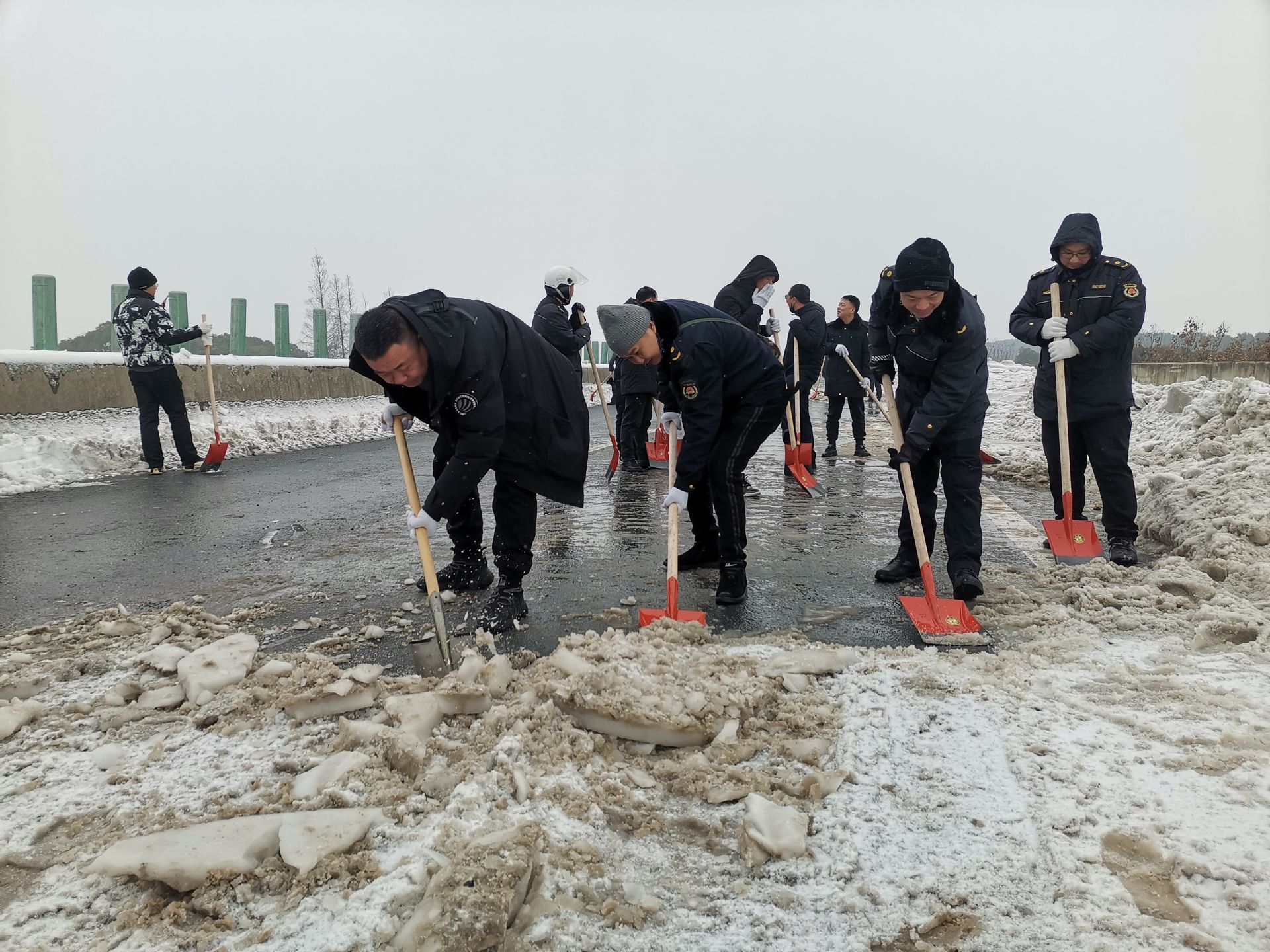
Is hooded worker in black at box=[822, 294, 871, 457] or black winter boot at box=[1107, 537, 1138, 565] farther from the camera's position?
hooded worker in black at box=[822, 294, 871, 457]

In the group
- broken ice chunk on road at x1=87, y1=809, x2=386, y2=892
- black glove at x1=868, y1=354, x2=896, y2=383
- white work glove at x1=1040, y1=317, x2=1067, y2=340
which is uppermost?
white work glove at x1=1040, y1=317, x2=1067, y2=340

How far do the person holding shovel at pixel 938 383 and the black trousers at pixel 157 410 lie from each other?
746 cm

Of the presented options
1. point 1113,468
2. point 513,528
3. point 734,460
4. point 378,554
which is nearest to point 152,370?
point 378,554

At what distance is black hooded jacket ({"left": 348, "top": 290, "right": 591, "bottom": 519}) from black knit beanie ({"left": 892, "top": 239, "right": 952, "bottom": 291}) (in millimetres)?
1703

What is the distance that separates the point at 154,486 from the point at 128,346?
6.21 feet

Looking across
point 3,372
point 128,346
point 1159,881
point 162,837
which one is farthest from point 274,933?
point 3,372

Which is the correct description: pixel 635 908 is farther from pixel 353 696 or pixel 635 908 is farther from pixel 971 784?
pixel 353 696

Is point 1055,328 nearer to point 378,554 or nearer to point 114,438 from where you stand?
point 378,554

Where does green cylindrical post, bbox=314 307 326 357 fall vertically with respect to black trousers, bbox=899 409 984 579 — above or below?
above

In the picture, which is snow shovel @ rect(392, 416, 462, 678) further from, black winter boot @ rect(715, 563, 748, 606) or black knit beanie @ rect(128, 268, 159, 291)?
black knit beanie @ rect(128, 268, 159, 291)

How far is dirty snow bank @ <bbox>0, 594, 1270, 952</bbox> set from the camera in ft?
5.42

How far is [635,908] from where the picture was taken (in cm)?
172

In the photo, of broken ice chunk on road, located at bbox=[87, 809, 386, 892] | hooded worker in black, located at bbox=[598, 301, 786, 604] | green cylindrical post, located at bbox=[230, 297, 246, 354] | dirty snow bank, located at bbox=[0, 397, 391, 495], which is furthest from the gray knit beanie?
green cylindrical post, located at bbox=[230, 297, 246, 354]

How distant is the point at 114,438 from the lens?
27.8 feet
